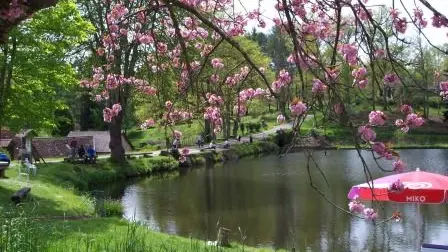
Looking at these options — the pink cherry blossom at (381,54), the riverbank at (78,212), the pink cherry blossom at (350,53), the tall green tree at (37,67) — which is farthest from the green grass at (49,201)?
the pink cherry blossom at (381,54)

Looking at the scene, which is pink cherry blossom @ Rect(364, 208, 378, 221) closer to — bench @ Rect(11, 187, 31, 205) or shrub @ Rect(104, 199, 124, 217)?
bench @ Rect(11, 187, 31, 205)

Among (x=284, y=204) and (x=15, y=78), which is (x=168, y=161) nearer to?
(x=284, y=204)

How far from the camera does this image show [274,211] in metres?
17.8

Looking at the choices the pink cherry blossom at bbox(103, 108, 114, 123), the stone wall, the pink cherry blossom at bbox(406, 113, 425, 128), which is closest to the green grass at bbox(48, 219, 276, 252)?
the pink cherry blossom at bbox(103, 108, 114, 123)

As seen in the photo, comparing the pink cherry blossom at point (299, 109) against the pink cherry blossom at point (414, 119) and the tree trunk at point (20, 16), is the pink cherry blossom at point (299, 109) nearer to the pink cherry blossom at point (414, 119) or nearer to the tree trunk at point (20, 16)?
the pink cherry blossom at point (414, 119)

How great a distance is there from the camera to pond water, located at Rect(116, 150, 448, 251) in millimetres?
13648

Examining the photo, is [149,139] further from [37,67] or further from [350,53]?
[350,53]

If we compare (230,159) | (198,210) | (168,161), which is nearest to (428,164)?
(230,159)

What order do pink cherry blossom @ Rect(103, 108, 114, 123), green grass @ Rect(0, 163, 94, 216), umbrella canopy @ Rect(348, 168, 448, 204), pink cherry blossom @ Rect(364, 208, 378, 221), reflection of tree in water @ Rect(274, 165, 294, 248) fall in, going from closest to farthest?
pink cherry blossom @ Rect(364, 208, 378, 221) < pink cherry blossom @ Rect(103, 108, 114, 123) < umbrella canopy @ Rect(348, 168, 448, 204) < green grass @ Rect(0, 163, 94, 216) < reflection of tree in water @ Rect(274, 165, 294, 248)

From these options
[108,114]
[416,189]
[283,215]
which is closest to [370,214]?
[108,114]

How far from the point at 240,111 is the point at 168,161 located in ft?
79.5

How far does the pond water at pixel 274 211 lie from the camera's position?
44.8ft

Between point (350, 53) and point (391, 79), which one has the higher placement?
point (350, 53)

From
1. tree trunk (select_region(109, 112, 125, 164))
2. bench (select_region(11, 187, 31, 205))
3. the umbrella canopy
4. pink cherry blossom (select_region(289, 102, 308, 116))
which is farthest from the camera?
tree trunk (select_region(109, 112, 125, 164))
